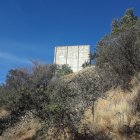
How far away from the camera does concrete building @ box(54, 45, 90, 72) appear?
6319 centimetres

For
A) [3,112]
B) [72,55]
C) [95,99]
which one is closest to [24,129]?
[95,99]

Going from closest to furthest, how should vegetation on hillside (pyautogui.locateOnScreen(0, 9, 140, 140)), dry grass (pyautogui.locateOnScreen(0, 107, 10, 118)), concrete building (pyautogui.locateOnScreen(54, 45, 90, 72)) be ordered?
vegetation on hillside (pyautogui.locateOnScreen(0, 9, 140, 140))
dry grass (pyautogui.locateOnScreen(0, 107, 10, 118))
concrete building (pyautogui.locateOnScreen(54, 45, 90, 72))

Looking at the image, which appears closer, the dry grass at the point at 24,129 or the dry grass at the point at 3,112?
the dry grass at the point at 24,129

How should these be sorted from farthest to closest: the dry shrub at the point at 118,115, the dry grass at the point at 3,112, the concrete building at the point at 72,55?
the concrete building at the point at 72,55 < the dry grass at the point at 3,112 < the dry shrub at the point at 118,115

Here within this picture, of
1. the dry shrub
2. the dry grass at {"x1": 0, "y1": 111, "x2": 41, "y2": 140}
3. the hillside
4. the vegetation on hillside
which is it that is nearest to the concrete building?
the vegetation on hillside

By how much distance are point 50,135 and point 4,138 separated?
10.9ft

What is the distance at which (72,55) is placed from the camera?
64.9 meters

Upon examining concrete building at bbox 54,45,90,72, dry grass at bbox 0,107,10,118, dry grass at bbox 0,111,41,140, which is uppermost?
concrete building at bbox 54,45,90,72

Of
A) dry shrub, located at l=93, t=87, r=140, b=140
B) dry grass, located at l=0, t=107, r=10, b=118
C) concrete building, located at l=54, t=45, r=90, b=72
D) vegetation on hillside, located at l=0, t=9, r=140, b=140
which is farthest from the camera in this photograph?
concrete building, located at l=54, t=45, r=90, b=72

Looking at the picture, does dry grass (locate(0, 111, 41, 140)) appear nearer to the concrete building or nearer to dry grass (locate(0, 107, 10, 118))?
dry grass (locate(0, 107, 10, 118))

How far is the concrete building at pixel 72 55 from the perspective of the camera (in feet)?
207

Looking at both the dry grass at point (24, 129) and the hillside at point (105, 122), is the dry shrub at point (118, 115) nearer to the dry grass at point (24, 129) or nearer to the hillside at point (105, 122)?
the hillside at point (105, 122)

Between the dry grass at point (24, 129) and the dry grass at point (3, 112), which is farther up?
the dry grass at point (3, 112)

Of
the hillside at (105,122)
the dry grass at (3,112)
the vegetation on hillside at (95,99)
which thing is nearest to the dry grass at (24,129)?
the hillside at (105,122)
